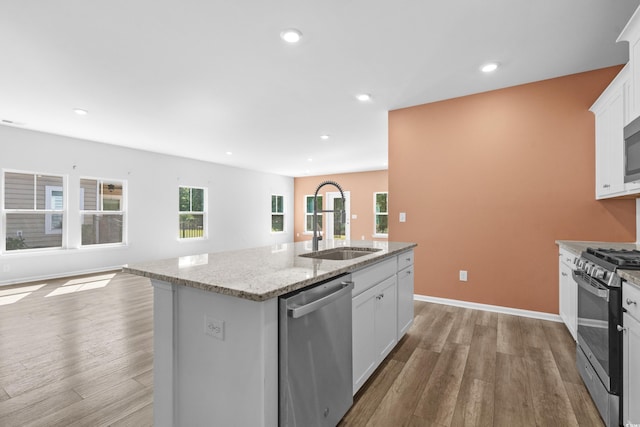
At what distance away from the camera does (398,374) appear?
2.17 m

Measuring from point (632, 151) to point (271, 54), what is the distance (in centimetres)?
285

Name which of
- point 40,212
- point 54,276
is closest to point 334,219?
point 54,276

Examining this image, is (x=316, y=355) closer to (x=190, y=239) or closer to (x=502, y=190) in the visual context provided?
(x=502, y=190)

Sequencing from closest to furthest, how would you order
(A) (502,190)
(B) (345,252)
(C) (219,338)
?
1. (C) (219,338)
2. (B) (345,252)
3. (A) (502,190)

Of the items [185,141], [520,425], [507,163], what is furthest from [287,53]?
[185,141]

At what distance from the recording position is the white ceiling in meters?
2.17

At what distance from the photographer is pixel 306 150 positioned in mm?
6664

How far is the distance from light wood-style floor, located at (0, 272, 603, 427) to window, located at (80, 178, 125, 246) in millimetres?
2635

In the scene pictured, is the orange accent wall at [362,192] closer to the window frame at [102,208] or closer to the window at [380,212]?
the window at [380,212]

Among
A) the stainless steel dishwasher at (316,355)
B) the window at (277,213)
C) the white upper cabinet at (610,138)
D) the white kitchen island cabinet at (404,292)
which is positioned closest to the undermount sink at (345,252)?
the white kitchen island cabinet at (404,292)

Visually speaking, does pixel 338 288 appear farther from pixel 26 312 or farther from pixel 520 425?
pixel 26 312

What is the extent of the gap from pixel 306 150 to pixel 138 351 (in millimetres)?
5017

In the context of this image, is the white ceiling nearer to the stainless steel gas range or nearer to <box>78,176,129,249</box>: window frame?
<box>78,176,129,249</box>: window frame

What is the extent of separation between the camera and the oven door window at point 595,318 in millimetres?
1623
